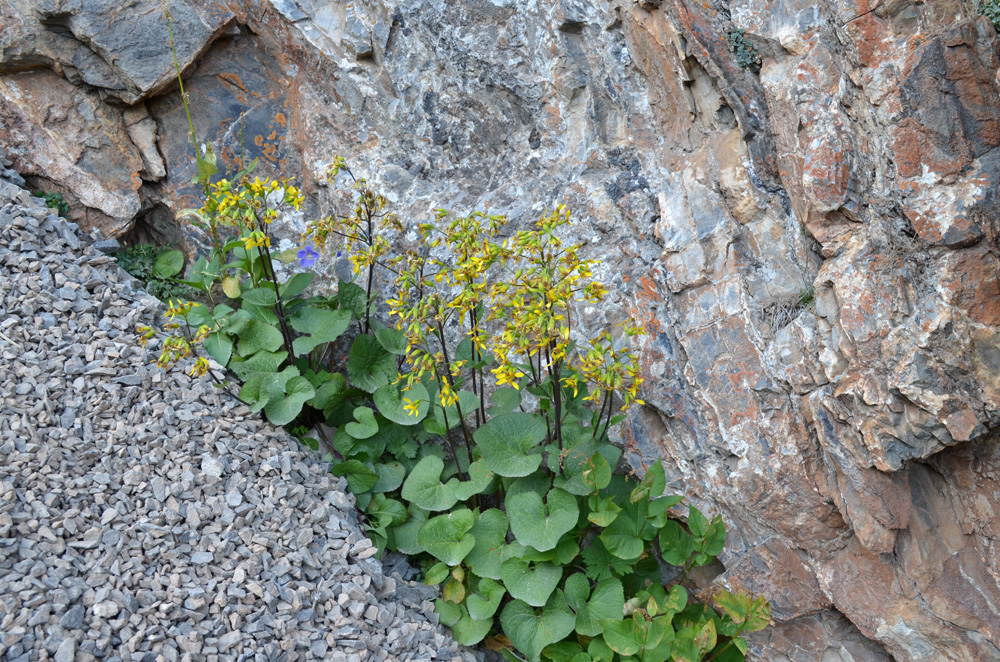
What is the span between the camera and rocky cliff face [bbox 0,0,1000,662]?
288cm

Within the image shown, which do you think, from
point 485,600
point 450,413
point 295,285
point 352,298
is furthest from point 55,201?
point 485,600

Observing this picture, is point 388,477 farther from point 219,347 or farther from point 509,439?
point 219,347

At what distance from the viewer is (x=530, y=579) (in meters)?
3.37

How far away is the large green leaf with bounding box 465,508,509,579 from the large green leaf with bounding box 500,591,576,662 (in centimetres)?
21

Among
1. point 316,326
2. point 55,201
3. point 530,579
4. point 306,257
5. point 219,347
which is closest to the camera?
point 530,579

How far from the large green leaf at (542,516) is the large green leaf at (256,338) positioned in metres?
1.59

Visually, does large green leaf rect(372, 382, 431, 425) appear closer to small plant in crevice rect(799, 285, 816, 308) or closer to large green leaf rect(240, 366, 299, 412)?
large green leaf rect(240, 366, 299, 412)

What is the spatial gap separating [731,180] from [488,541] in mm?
2095

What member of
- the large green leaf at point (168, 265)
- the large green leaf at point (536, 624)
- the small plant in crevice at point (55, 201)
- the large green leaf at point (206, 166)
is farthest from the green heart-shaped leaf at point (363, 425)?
the small plant in crevice at point (55, 201)

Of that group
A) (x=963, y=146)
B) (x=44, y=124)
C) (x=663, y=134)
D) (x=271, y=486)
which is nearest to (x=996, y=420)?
(x=963, y=146)

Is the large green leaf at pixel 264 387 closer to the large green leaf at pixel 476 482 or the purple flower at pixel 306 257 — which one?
the purple flower at pixel 306 257

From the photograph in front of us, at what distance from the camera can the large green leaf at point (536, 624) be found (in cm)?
333

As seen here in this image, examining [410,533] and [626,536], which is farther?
[410,533]

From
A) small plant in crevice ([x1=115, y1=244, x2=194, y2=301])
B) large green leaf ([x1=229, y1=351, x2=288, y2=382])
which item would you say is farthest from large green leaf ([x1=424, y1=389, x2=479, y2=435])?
small plant in crevice ([x1=115, y1=244, x2=194, y2=301])
